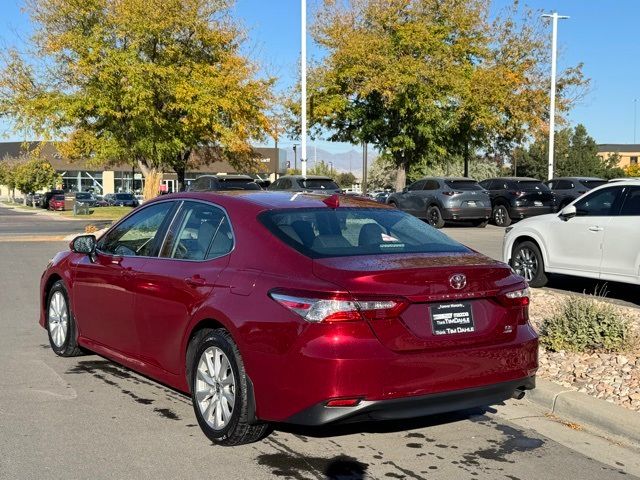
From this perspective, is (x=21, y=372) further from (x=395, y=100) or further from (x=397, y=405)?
(x=395, y=100)

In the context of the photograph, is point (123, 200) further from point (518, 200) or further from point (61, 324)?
point (61, 324)

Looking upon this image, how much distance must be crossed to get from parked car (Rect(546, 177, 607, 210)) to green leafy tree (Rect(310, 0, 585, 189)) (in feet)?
25.7

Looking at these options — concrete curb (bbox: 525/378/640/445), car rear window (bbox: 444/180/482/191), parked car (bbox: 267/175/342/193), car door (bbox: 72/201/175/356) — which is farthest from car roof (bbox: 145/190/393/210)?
car rear window (bbox: 444/180/482/191)

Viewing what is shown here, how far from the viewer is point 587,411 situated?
5.47 metres

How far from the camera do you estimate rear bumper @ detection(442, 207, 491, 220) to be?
24484mm

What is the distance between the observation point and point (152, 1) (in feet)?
94.1

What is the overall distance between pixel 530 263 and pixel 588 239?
1.33m

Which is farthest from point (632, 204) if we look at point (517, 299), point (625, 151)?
point (625, 151)

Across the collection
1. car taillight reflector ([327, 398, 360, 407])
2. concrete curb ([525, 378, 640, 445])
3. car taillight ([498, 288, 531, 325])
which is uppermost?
car taillight ([498, 288, 531, 325])

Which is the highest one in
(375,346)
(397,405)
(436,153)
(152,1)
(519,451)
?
(152,1)

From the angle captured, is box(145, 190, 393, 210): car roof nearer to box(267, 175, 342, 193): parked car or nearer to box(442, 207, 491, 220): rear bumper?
box(267, 175, 342, 193): parked car

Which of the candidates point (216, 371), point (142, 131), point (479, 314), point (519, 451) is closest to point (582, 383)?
point (519, 451)

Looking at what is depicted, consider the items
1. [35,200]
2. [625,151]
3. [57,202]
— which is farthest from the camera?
[625,151]

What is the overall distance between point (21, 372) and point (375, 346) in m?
3.96
